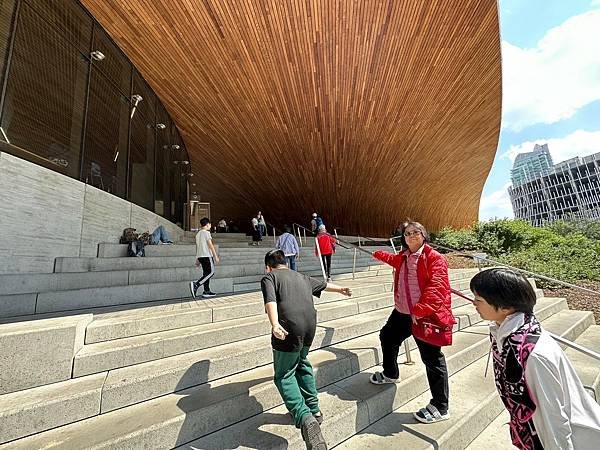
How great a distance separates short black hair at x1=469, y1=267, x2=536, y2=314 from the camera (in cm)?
123

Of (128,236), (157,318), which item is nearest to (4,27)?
(128,236)

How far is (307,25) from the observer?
688 centimetres

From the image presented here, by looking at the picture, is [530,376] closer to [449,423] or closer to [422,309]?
[422,309]

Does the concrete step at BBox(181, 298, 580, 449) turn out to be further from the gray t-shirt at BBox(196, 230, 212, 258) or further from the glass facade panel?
the glass facade panel

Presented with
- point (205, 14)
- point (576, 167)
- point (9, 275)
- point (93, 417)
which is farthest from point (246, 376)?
point (576, 167)

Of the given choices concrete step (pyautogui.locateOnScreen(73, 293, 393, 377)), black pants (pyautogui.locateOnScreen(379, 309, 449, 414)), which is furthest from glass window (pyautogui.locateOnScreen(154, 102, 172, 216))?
black pants (pyautogui.locateOnScreen(379, 309, 449, 414))

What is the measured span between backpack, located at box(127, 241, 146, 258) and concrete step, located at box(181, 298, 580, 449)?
421cm

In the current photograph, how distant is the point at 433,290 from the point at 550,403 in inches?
40.4

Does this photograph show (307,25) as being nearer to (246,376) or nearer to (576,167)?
(246,376)

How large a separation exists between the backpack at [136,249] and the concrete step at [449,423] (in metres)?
4.71

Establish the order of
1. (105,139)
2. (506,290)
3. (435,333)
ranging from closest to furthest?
1. (506,290)
2. (435,333)
3. (105,139)

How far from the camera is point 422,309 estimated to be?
2.02m

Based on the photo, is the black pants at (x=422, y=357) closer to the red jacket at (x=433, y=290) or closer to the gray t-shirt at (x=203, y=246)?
the red jacket at (x=433, y=290)

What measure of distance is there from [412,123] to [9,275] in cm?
1180
